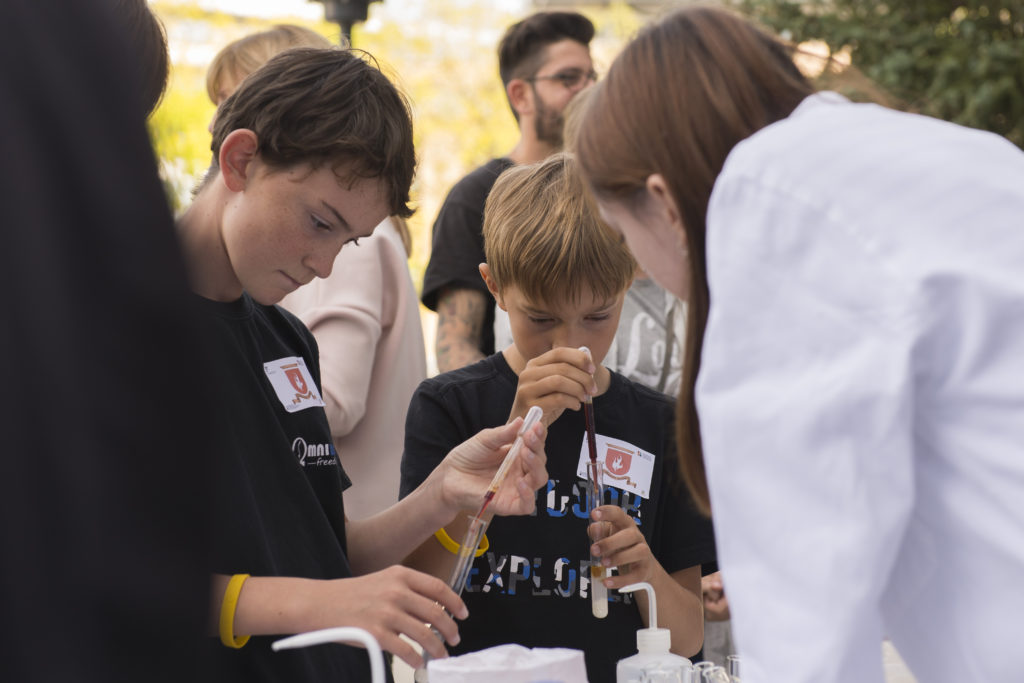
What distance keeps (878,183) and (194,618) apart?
675 mm

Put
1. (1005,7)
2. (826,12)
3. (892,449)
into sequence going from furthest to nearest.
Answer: (826,12)
(1005,7)
(892,449)

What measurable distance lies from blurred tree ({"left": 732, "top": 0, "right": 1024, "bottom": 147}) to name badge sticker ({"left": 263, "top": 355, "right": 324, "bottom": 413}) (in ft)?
16.1

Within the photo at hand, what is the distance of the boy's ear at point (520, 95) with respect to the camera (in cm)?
335

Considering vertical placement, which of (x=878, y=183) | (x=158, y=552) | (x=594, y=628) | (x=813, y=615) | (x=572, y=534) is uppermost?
(x=878, y=183)

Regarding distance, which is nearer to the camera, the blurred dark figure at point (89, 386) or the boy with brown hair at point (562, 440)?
the blurred dark figure at point (89, 386)

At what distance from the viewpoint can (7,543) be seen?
0.59 metres

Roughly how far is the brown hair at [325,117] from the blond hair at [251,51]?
1.18 metres

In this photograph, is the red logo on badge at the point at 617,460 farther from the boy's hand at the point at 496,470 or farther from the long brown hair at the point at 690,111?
the long brown hair at the point at 690,111

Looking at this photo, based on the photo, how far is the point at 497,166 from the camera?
117 inches

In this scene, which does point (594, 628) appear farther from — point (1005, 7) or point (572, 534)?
point (1005, 7)

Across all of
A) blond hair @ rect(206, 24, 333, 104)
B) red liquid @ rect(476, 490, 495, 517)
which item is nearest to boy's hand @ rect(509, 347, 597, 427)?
red liquid @ rect(476, 490, 495, 517)

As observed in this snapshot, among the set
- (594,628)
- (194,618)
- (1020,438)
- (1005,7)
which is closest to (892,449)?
(1020,438)

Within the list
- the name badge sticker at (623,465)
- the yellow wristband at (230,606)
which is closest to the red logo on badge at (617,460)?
the name badge sticker at (623,465)

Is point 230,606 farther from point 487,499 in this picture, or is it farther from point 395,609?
point 487,499
